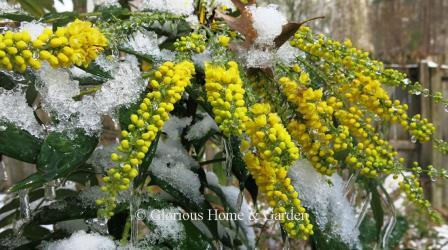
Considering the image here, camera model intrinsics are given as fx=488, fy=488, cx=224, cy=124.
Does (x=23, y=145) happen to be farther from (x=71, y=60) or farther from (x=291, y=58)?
(x=291, y=58)

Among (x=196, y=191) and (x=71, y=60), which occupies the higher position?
(x=71, y=60)

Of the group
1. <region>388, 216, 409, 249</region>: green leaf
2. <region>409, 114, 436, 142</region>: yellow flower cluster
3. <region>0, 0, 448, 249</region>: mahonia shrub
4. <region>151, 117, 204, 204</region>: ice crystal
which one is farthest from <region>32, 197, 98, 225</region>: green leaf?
<region>388, 216, 409, 249</region>: green leaf

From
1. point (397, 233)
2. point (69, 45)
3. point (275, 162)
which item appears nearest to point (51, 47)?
point (69, 45)

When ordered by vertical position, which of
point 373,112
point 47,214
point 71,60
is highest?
point 71,60

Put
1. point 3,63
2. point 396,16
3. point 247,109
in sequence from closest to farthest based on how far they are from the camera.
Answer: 1. point 3,63
2. point 247,109
3. point 396,16

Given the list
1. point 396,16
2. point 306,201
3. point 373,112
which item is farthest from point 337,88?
point 396,16

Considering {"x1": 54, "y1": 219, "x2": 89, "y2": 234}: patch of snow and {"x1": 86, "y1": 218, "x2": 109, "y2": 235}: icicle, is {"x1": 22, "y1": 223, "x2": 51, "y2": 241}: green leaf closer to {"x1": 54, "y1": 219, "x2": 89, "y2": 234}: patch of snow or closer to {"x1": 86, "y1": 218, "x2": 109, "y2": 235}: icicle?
{"x1": 54, "y1": 219, "x2": 89, "y2": 234}: patch of snow
